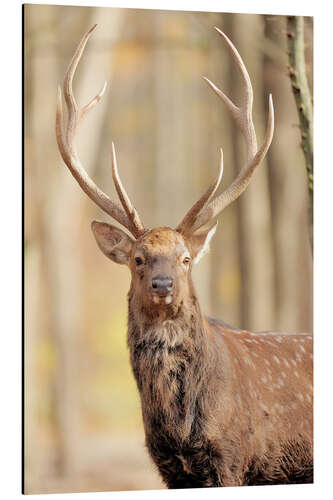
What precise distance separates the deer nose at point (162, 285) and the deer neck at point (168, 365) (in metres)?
0.13

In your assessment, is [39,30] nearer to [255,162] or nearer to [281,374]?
[255,162]

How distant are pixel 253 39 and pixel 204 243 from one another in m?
1.85

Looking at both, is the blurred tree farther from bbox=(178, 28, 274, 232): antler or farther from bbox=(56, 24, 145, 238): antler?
bbox=(56, 24, 145, 238): antler

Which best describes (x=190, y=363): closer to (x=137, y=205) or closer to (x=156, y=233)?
(x=156, y=233)

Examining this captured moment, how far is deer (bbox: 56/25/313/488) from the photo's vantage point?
14.2 feet

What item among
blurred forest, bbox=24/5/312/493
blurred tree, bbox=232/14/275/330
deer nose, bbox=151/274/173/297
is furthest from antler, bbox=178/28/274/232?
blurred tree, bbox=232/14/275/330

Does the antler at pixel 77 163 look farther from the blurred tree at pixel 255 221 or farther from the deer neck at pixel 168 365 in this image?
the blurred tree at pixel 255 221

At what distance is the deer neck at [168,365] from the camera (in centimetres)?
434

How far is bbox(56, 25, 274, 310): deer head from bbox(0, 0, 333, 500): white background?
321mm

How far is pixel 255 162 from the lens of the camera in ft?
15.1
